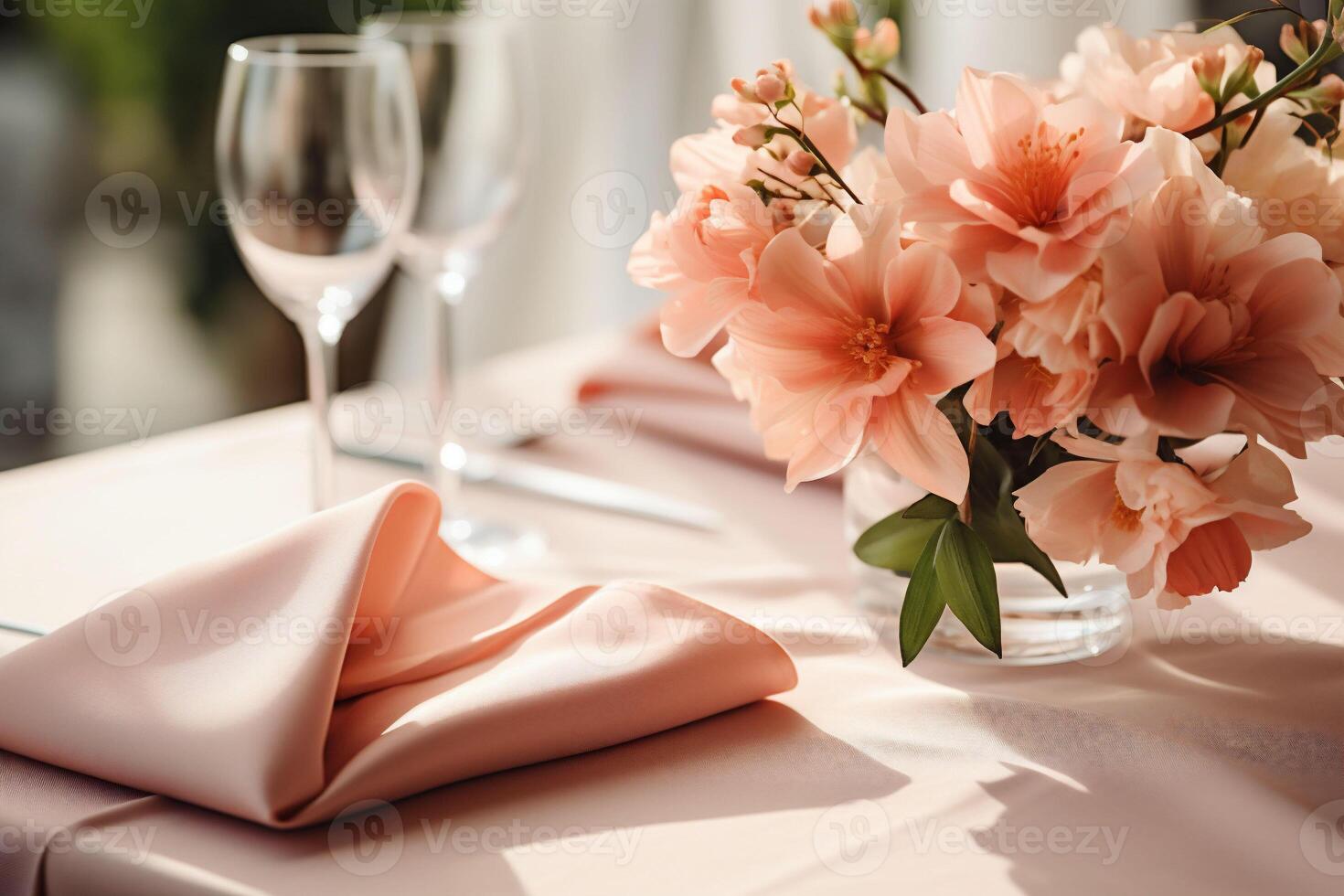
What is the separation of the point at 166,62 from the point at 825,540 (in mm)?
2247

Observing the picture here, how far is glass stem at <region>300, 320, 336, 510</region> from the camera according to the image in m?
0.81

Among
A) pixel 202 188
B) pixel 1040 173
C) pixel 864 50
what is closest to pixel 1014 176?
pixel 1040 173

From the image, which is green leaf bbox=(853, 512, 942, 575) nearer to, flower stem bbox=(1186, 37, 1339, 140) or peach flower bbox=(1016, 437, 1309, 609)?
peach flower bbox=(1016, 437, 1309, 609)

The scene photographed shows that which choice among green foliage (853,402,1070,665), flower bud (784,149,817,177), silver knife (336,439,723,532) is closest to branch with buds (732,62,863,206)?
flower bud (784,149,817,177)

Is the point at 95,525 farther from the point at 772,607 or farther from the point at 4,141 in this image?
the point at 4,141

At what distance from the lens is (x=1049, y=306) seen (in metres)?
0.54

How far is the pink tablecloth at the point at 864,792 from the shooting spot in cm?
50

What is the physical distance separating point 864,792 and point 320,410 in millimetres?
422

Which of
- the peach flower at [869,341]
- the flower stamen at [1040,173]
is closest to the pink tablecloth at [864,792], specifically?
the peach flower at [869,341]

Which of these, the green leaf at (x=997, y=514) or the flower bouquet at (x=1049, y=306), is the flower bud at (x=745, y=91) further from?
the green leaf at (x=997, y=514)

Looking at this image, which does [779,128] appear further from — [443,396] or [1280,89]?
[443,396]

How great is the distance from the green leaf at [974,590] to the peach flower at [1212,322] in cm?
10

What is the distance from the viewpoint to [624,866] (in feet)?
1.65

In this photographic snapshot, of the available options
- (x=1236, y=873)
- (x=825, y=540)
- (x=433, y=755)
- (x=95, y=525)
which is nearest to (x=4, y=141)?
(x=95, y=525)
